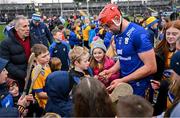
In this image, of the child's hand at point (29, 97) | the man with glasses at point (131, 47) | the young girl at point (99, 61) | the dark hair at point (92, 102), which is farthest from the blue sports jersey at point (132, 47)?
the dark hair at point (92, 102)

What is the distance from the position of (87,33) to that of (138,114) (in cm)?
1404

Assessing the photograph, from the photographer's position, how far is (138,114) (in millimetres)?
2961

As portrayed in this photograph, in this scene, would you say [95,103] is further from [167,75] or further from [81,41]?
[81,41]

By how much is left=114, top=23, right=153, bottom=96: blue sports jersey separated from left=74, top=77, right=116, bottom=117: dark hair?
1894mm

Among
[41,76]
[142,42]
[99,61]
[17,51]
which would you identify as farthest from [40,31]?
[142,42]

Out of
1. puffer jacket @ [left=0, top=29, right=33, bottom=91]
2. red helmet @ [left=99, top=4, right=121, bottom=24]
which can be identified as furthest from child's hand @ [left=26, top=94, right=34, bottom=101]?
red helmet @ [left=99, top=4, right=121, bottom=24]

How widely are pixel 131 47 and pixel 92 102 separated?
208cm

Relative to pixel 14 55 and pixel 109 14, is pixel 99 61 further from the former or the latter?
pixel 109 14

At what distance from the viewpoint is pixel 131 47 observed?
15.8 feet

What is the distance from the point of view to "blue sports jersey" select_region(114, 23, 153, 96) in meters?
4.72

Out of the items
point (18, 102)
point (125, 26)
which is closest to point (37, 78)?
point (18, 102)

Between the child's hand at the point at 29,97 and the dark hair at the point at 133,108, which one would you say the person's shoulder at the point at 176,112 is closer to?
the dark hair at the point at 133,108

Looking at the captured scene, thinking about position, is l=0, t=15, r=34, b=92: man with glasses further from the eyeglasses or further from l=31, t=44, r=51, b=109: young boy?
the eyeglasses

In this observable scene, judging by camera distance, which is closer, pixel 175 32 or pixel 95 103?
pixel 95 103
